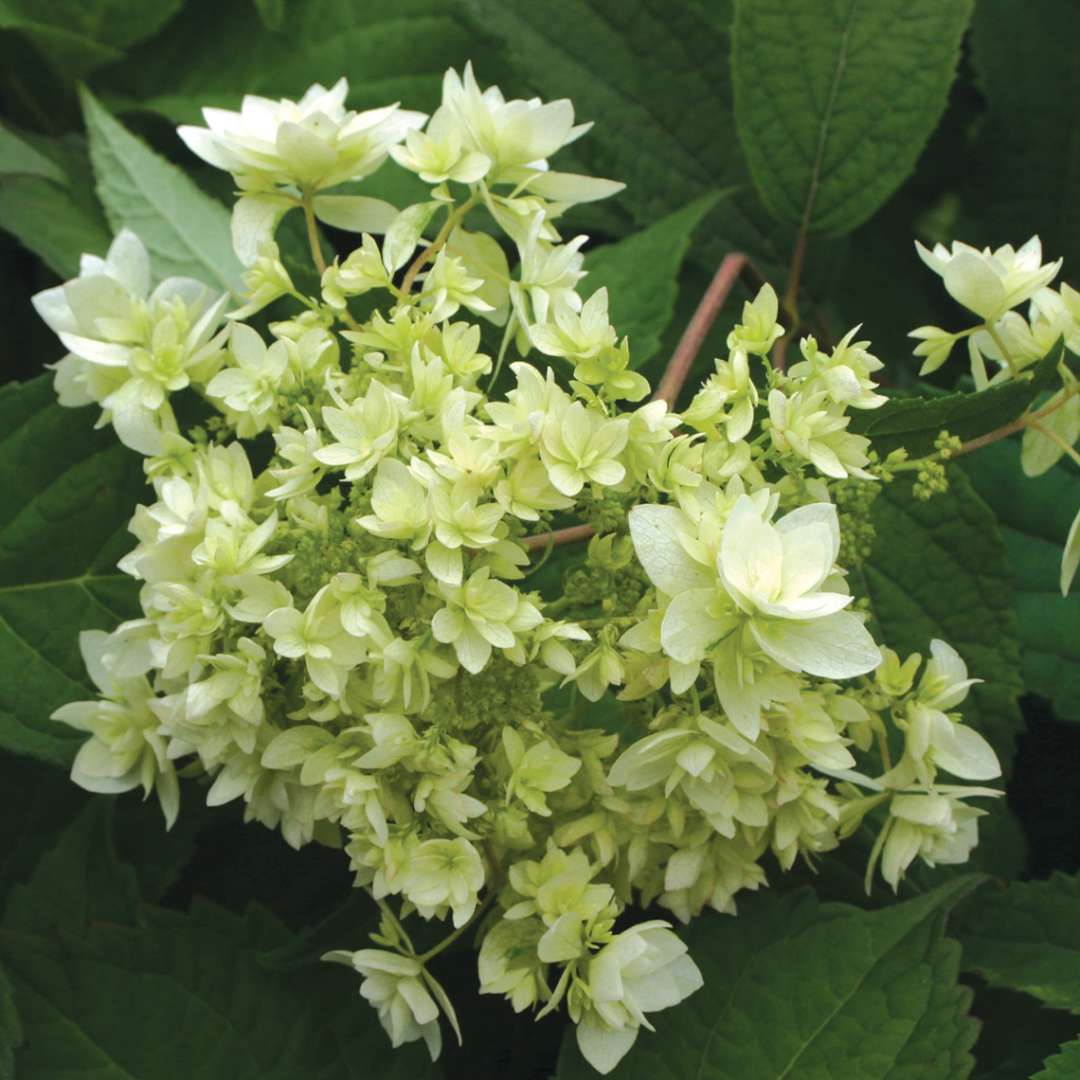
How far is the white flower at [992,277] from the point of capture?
717 mm

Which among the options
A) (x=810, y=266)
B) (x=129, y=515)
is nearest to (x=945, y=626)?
(x=810, y=266)

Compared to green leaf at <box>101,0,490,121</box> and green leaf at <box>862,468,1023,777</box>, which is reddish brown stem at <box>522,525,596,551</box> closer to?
green leaf at <box>862,468,1023,777</box>

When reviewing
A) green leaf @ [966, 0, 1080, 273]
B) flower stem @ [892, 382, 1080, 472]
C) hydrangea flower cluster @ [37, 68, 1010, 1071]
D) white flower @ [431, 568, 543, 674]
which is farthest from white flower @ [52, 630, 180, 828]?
green leaf @ [966, 0, 1080, 273]

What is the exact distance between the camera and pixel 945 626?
35.3 inches

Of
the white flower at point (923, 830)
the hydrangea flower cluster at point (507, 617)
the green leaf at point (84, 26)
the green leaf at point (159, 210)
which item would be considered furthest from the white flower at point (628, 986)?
the green leaf at point (84, 26)

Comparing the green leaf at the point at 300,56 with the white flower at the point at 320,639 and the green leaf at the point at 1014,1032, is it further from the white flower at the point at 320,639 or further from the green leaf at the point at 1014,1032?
the green leaf at the point at 1014,1032

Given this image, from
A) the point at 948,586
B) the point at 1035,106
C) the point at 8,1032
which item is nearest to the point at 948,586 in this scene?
the point at 948,586

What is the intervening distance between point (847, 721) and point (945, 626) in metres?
0.26

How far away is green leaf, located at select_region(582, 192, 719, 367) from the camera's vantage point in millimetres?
955

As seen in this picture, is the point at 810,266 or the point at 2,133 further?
the point at 810,266

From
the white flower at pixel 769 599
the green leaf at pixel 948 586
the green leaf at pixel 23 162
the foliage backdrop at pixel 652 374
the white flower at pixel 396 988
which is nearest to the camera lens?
the white flower at pixel 769 599

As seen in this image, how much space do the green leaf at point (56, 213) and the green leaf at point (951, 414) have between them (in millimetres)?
553

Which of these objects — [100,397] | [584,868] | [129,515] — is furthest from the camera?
[129,515]

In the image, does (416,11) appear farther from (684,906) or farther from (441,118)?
(684,906)
